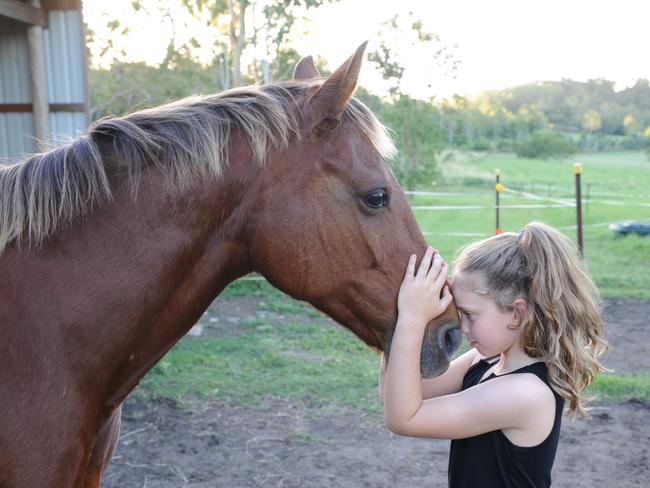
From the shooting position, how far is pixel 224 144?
1771 millimetres

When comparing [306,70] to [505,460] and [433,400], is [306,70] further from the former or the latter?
[505,460]

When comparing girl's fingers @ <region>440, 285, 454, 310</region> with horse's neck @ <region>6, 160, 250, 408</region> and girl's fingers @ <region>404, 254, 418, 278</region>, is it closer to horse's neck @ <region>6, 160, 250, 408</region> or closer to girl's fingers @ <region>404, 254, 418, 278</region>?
girl's fingers @ <region>404, 254, 418, 278</region>

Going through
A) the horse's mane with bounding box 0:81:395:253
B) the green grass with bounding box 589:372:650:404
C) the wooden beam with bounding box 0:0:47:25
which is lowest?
the green grass with bounding box 589:372:650:404

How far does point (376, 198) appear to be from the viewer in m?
1.80

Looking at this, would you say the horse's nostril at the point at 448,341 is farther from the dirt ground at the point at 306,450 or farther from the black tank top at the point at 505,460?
the dirt ground at the point at 306,450

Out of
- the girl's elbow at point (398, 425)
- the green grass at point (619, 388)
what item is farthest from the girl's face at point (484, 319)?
the green grass at point (619, 388)

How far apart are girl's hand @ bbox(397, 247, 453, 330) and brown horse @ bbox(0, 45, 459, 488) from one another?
0.13 feet

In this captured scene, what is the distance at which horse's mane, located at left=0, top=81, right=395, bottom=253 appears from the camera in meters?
1.67


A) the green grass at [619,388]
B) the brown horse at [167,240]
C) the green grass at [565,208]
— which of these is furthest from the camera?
the green grass at [565,208]

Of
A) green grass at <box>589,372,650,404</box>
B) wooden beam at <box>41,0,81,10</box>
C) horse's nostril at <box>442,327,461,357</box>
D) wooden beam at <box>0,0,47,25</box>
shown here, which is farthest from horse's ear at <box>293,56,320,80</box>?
wooden beam at <box>41,0,81,10</box>

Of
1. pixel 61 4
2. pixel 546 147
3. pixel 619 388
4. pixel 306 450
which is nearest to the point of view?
pixel 306 450

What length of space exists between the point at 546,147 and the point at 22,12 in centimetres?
3065

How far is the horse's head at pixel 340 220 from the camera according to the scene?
178 cm

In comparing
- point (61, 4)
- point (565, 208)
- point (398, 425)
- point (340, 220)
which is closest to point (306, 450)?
point (398, 425)
